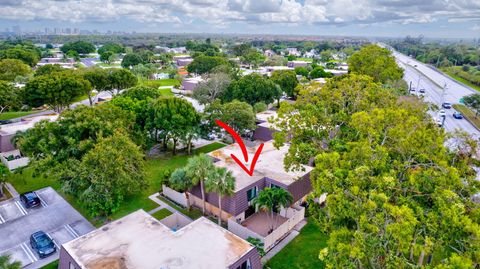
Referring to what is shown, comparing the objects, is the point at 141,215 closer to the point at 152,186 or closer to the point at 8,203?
the point at 152,186

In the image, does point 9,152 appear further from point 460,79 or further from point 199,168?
point 460,79

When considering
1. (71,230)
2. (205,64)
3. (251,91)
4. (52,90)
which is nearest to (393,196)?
(71,230)

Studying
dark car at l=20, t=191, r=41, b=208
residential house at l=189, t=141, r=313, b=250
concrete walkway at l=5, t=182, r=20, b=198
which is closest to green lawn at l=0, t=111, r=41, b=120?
concrete walkway at l=5, t=182, r=20, b=198

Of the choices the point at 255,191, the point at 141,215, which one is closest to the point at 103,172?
the point at 141,215

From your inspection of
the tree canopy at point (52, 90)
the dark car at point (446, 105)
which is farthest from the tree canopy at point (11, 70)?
the dark car at point (446, 105)

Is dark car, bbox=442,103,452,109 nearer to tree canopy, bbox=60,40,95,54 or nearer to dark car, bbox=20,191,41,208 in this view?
dark car, bbox=20,191,41,208

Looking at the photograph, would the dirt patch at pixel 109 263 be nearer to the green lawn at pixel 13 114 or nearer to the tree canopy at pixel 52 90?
the tree canopy at pixel 52 90

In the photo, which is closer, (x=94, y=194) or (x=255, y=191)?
(x=94, y=194)
